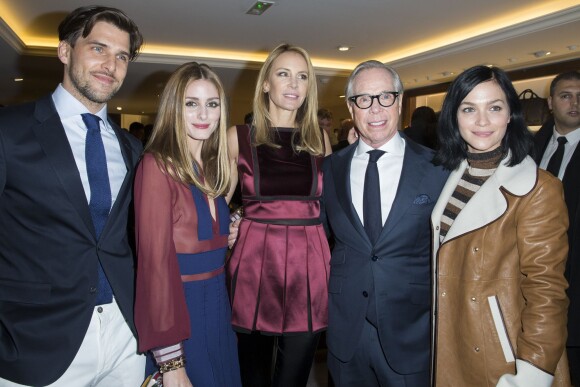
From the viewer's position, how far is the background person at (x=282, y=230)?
6.40 feet

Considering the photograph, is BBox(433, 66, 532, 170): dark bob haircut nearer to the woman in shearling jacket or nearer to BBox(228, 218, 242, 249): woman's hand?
the woman in shearling jacket

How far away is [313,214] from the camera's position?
206 cm

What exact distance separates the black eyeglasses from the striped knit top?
437mm

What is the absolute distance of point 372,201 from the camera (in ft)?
5.83

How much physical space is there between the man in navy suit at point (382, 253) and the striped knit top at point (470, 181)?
0.11 metres

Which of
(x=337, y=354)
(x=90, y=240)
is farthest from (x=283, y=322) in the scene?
(x=90, y=240)

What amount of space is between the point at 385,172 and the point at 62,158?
1296 millimetres

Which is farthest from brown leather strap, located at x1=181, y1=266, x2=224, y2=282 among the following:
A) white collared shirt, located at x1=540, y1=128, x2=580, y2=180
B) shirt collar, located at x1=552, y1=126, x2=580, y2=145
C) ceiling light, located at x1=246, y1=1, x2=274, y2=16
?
Result: ceiling light, located at x1=246, y1=1, x2=274, y2=16

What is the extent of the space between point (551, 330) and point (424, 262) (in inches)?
20.8

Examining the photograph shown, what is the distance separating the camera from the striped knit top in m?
1.59

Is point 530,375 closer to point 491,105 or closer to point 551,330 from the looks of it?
point 551,330

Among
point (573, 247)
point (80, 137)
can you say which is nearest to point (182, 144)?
point (80, 137)

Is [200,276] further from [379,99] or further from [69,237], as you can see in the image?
[379,99]

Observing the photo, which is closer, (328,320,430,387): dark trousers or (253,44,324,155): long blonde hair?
(328,320,430,387): dark trousers
